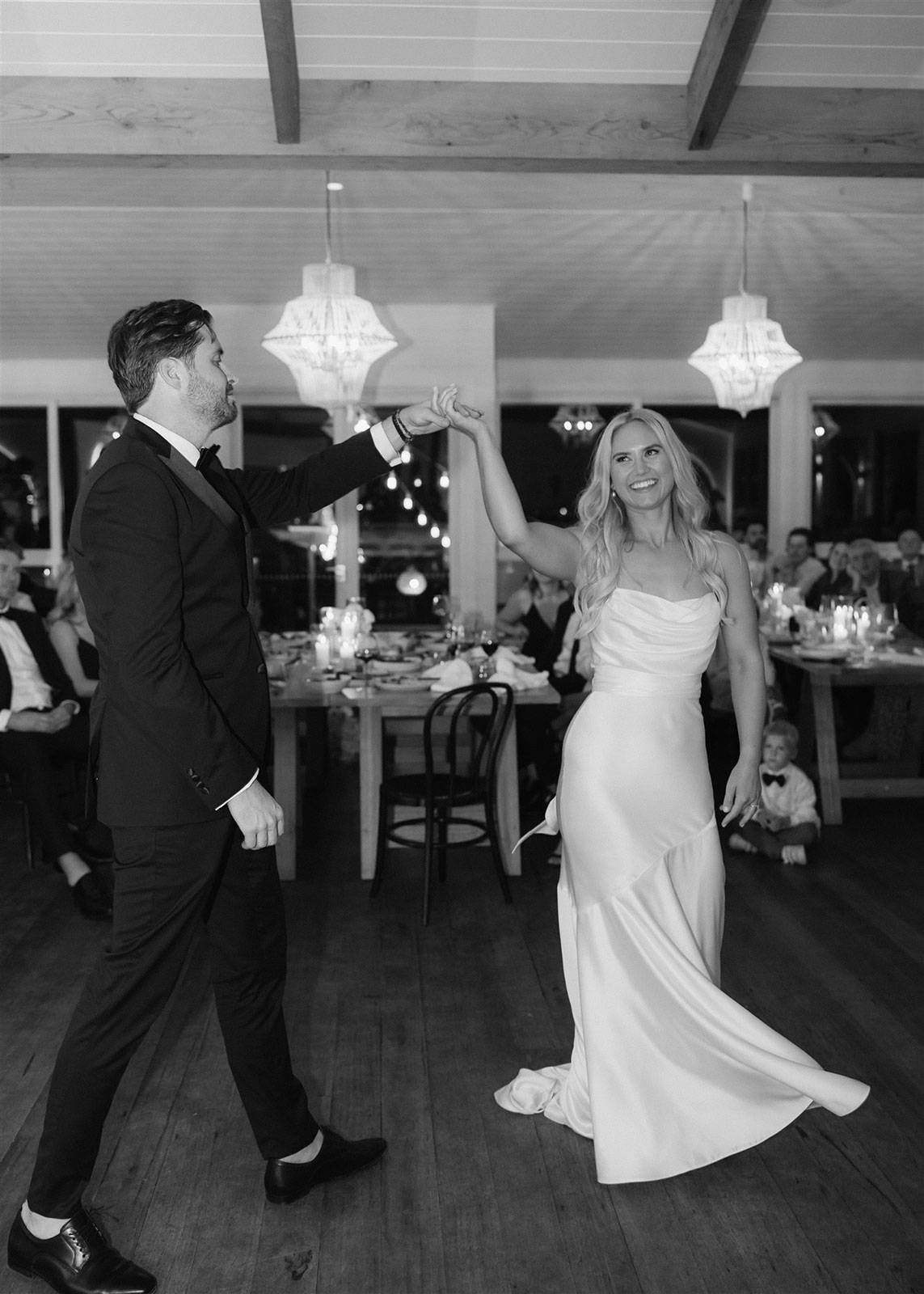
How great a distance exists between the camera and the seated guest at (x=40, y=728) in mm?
4523

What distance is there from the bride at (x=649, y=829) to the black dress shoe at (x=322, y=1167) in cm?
43

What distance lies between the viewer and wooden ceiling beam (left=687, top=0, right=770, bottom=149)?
464 centimetres

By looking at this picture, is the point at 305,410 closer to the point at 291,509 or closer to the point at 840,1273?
the point at 291,509

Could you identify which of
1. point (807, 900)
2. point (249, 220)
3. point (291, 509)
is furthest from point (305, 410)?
point (291, 509)

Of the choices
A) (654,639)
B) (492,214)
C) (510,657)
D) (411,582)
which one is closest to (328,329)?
(492,214)

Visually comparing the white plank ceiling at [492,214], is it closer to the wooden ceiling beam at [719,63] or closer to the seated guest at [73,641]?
the wooden ceiling beam at [719,63]

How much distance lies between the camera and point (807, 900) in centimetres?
456

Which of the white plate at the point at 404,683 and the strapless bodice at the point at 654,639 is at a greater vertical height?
the strapless bodice at the point at 654,639

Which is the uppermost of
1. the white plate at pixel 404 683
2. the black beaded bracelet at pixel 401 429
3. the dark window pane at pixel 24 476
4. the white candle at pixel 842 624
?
the dark window pane at pixel 24 476

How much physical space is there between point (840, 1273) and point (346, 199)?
5789mm

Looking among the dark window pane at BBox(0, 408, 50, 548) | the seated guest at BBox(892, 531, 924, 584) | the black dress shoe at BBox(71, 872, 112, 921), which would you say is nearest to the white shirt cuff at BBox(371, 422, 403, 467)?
the black dress shoe at BBox(71, 872, 112, 921)

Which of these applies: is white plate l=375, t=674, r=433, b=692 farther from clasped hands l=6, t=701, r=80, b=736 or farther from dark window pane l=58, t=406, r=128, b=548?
dark window pane l=58, t=406, r=128, b=548

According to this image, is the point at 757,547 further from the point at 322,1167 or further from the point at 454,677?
the point at 322,1167

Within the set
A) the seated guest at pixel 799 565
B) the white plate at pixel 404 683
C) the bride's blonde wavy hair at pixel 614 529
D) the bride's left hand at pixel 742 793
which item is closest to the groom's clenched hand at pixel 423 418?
the bride's blonde wavy hair at pixel 614 529
